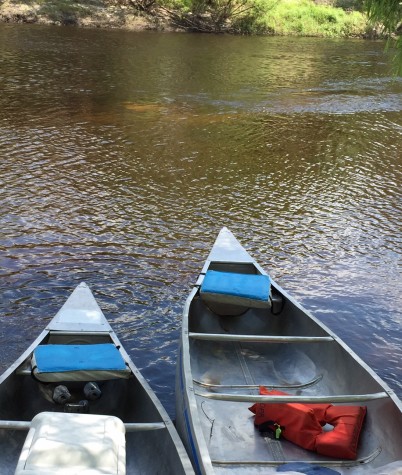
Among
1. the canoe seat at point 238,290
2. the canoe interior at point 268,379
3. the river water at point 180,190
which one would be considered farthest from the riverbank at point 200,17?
the canoe seat at point 238,290

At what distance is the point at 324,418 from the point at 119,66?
2358 centimetres

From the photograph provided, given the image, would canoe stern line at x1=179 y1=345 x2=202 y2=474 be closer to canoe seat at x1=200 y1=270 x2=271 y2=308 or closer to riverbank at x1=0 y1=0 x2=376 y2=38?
canoe seat at x1=200 y1=270 x2=271 y2=308

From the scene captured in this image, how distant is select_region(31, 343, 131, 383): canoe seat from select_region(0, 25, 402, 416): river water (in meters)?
1.42

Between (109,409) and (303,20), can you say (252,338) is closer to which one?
(109,409)

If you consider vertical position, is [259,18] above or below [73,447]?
above

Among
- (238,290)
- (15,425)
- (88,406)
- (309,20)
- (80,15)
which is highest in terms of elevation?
(309,20)

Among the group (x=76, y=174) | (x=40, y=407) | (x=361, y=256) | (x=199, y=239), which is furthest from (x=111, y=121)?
(x=40, y=407)

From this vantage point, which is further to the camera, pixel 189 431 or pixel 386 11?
pixel 386 11

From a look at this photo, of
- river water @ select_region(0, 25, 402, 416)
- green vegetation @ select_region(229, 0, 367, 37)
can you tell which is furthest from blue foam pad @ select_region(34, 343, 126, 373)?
green vegetation @ select_region(229, 0, 367, 37)

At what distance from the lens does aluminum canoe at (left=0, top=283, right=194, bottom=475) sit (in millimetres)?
5621

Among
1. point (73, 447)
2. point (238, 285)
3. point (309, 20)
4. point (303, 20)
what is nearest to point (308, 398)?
point (238, 285)

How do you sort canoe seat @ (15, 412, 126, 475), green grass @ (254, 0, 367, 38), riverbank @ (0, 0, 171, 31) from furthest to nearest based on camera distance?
1. green grass @ (254, 0, 367, 38)
2. riverbank @ (0, 0, 171, 31)
3. canoe seat @ (15, 412, 126, 475)

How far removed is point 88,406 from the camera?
673 cm

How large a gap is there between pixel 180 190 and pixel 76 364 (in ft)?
28.1
